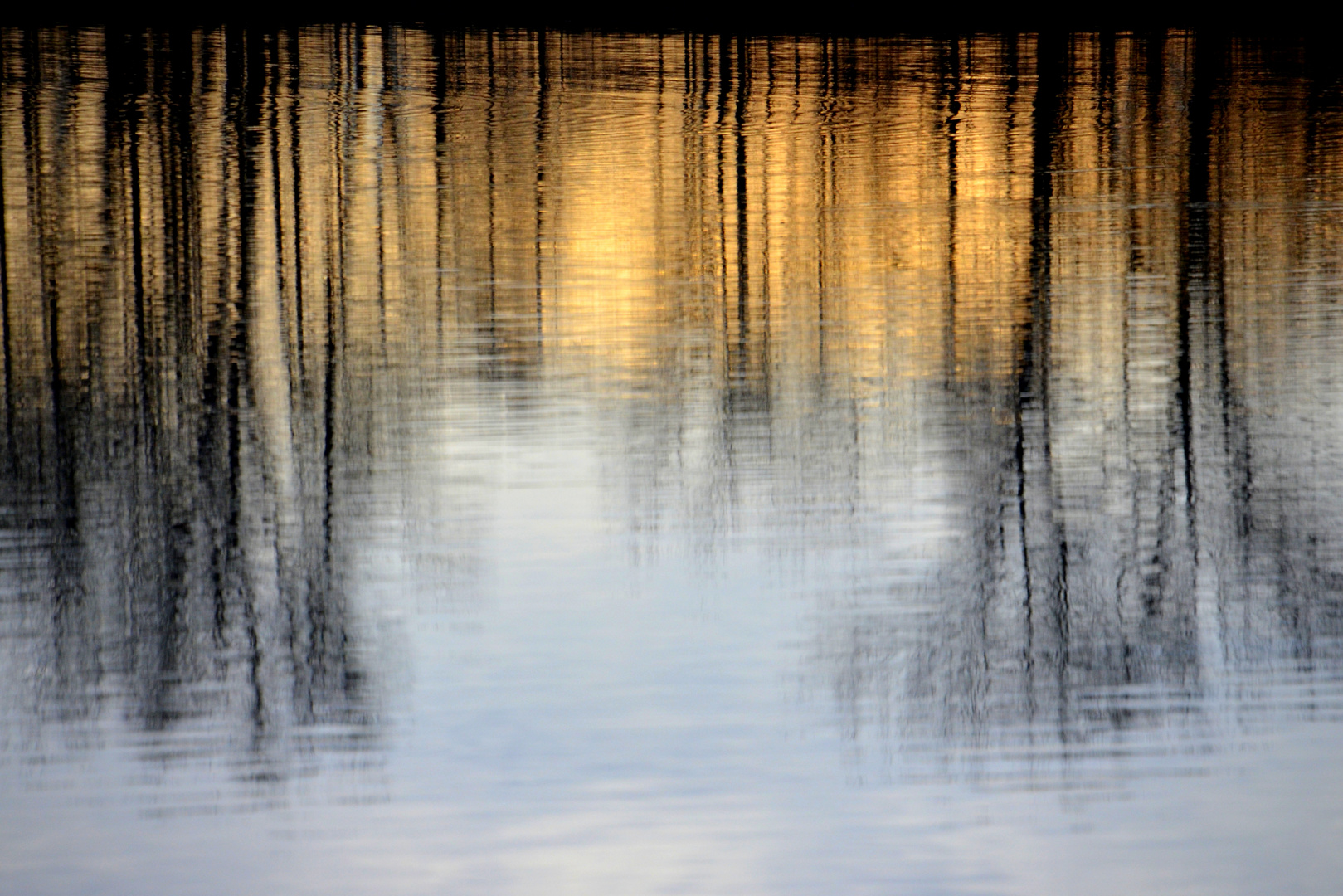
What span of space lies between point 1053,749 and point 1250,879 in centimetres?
140

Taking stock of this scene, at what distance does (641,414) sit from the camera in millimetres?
14820

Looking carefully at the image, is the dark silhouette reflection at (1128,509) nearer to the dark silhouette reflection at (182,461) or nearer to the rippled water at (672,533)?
the rippled water at (672,533)

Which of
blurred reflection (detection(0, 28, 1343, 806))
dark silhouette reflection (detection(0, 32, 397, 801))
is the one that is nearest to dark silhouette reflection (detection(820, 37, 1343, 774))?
blurred reflection (detection(0, 28, 1343, 806))

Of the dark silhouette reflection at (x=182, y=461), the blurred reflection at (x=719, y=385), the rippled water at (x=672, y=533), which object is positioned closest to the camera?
the rippled water at (x=672, y=533)

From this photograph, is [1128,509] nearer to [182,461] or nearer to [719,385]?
[719,385]

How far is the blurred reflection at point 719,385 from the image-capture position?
10727mm

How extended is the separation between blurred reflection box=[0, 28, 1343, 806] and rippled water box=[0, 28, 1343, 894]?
0.19 feet

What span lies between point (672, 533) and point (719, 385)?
3.54m

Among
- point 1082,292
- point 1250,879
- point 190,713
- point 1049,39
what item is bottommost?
point 1250,879

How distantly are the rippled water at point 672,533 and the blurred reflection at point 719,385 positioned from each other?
6cm

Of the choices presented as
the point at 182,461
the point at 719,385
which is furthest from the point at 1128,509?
the point at 182,461

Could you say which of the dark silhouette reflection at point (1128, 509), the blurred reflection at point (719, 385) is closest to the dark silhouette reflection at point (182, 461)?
the blurred reflection at point (719, 385)

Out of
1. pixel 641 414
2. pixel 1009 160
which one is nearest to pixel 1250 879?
pixel 641 414

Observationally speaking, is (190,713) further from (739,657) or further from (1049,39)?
(1049,39)
